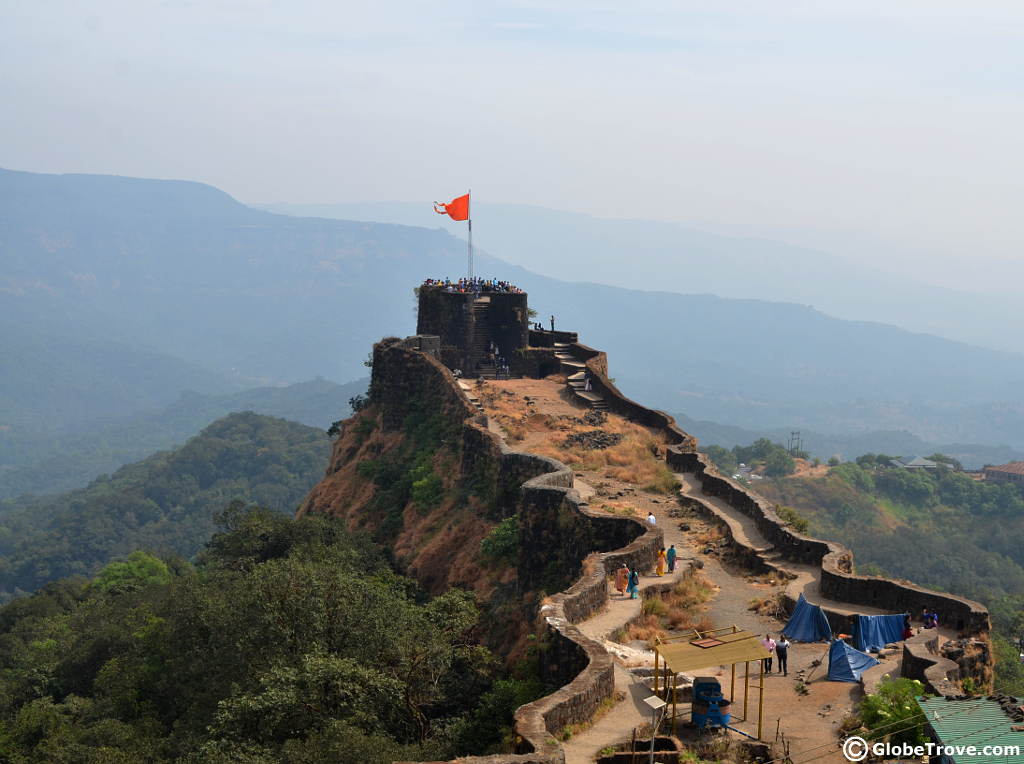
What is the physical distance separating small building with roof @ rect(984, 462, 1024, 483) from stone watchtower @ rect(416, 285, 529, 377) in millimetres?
98334

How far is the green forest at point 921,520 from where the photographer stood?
94312 millimetres

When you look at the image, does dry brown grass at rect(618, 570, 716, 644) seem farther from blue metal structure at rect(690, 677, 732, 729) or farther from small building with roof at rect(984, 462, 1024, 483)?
small building with roof at rect(984, 462, 1024, 483)

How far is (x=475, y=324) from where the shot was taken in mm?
42625

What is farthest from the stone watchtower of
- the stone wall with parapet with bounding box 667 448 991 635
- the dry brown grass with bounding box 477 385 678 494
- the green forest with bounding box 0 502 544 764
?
the stone wall with parapet with bounding box 667 448 991 635

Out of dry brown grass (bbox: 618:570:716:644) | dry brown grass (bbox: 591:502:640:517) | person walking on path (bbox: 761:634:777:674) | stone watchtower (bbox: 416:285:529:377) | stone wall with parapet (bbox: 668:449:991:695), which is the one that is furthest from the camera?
stone watchtower (bbox: 416:285:529:377)

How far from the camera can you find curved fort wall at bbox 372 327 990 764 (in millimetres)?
12695

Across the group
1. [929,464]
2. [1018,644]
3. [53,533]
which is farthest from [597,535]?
[929,464]

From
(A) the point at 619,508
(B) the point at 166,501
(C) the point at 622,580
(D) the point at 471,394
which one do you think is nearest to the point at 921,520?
(B) the point at 166,501

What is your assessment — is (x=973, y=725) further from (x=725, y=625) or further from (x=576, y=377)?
(x=576, y=377)

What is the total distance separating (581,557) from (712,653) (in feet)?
25.4

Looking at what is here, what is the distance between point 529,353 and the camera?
43.2 metres

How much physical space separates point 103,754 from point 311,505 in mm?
18478

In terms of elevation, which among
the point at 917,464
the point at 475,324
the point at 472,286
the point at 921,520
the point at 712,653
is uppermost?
the point at 472,286

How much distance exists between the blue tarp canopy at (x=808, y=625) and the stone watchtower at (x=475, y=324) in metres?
26.3
